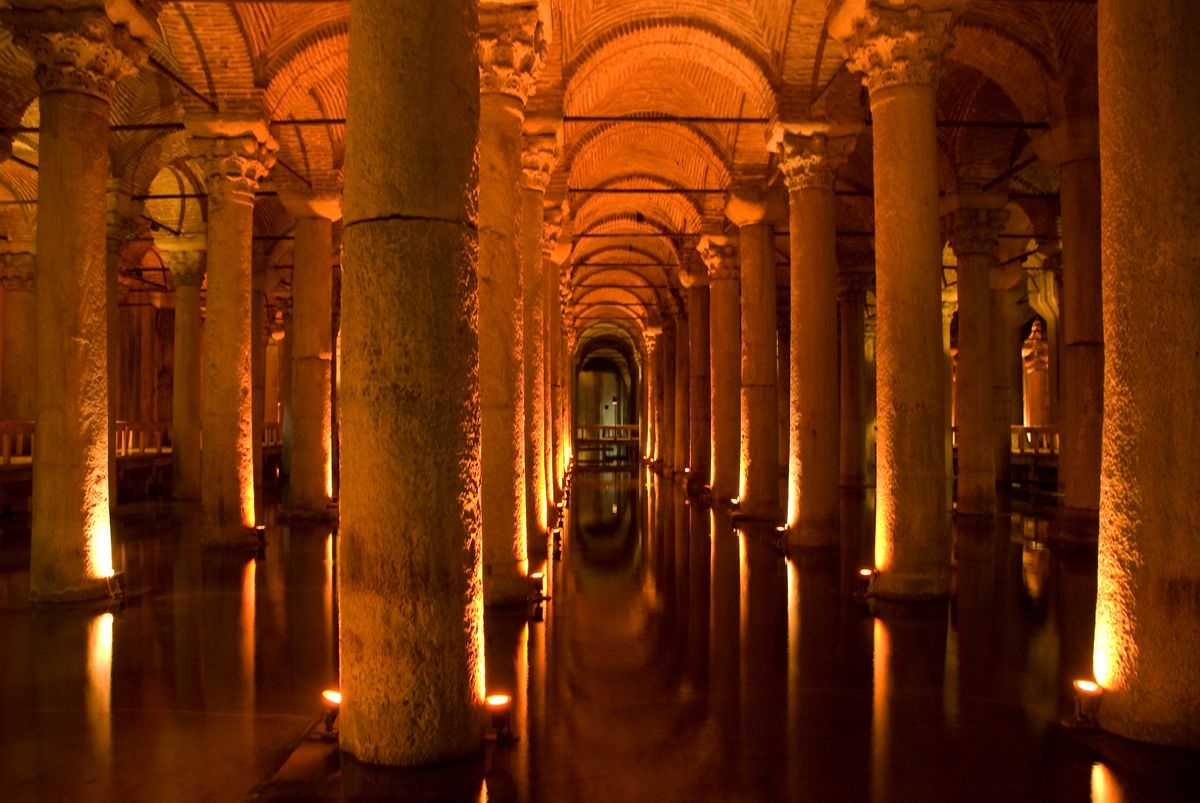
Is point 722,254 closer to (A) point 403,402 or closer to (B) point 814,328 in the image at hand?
(B) point 814,328

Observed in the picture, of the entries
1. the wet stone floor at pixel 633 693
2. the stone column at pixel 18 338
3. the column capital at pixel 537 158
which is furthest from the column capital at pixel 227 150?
the stone column at pixel 18 338

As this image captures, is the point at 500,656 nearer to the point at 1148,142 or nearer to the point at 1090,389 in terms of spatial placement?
the point at 1148,142

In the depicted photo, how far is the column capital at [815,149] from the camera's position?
36.7 feet

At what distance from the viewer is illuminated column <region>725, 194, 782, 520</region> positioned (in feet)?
46.9

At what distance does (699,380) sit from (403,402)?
17921 mm

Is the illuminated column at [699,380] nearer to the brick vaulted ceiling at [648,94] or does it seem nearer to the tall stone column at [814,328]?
the brick vaulted ceiling at [648,94]

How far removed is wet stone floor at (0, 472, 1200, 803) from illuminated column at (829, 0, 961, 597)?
2.13ft

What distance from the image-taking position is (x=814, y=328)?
432 inches

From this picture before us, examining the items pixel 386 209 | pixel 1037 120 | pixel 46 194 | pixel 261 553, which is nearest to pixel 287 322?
pixel 261 553

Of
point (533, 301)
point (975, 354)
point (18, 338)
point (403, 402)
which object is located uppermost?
point (18, 338)

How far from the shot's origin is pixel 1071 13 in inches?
448

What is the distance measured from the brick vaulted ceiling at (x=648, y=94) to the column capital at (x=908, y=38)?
3.12 metres

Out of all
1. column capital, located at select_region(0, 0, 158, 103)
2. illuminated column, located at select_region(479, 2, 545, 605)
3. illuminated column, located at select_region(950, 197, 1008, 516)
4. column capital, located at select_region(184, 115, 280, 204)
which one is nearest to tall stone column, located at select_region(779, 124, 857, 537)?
illuminated column, located at select_region(479, 2, 545, 605)

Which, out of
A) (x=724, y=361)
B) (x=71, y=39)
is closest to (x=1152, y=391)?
(x=71, y=39)
